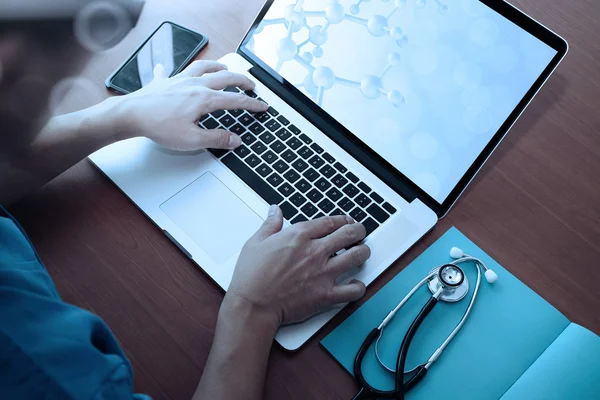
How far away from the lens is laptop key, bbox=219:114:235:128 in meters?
0.87

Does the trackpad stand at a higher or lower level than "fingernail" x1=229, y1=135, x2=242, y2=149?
lower

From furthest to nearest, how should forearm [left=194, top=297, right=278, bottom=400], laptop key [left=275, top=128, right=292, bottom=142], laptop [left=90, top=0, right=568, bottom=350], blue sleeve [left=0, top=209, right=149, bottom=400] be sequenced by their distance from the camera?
laptop key [left=275, top=128, right=292, bottom=142]
laptop [left=90, top=0, right=568, bottom=350]
forearm [left=194, top=297, right=278, bottom=400]
blue sleeve [left=0, top=209, right=149, bottom=400]

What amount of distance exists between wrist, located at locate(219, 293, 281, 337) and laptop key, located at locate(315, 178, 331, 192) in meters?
0.21

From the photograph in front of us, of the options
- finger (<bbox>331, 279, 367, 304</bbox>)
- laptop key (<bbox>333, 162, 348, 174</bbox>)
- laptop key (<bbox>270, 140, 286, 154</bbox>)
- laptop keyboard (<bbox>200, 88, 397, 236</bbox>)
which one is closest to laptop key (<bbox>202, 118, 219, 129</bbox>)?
laptop keyboard (<bbox>200, 88, 397, 236</bbox>)

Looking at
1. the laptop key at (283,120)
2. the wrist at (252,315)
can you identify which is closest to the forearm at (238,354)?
the wrist at (252,315)

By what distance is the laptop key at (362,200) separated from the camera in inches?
31.7

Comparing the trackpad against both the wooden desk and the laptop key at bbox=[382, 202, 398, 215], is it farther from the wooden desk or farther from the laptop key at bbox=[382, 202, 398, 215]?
the laptop key at bbox=[382, 202, 398, 215]

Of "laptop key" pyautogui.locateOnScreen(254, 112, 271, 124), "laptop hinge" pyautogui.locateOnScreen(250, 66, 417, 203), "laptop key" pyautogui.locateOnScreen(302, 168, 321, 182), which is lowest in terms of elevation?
"laptop key" pyautogui.locateOnScreen(302, 168, 321, 182)

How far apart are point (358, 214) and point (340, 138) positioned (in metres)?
0.14

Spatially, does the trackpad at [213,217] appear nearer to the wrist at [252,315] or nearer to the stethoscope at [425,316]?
the wrist at [252,315]

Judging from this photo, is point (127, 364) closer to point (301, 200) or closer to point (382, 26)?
point (301, 200)

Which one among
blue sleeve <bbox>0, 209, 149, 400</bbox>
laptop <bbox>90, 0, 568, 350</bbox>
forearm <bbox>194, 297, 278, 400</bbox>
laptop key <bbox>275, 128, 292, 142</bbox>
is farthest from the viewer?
laptop key <bbox>275, 128, 292, 142</bbox>

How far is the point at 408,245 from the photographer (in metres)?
Result: 0.78

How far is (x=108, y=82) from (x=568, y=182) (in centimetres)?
77
